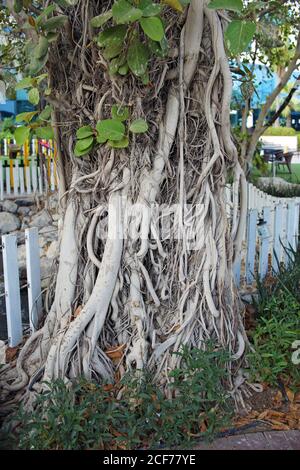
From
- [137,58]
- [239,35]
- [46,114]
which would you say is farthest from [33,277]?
[239,35]

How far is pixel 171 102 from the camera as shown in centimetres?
336

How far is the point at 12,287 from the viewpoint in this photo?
11.9 ft

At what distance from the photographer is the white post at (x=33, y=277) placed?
372 centimetres

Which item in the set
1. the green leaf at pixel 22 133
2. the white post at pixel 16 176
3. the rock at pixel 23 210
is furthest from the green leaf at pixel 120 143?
the white post at pixel 16 176

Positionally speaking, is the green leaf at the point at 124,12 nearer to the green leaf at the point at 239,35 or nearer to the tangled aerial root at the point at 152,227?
the green leaf at the point at 239,35

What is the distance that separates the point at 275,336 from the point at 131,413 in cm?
112

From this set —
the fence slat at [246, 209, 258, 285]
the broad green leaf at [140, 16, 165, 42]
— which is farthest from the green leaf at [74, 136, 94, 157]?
the fence slat at [246, 209, 258, 285]

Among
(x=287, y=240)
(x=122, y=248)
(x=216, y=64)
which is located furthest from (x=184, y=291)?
(x=287, y=240)

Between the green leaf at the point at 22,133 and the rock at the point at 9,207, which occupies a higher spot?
the green leaf at the point at 22,133

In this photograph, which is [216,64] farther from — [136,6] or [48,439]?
[48,439]

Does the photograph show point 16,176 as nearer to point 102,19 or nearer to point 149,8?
point 102,19

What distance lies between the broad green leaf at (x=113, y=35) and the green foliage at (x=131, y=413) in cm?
169

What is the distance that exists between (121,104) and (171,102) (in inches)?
12.3

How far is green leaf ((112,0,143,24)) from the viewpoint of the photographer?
2.61 m
